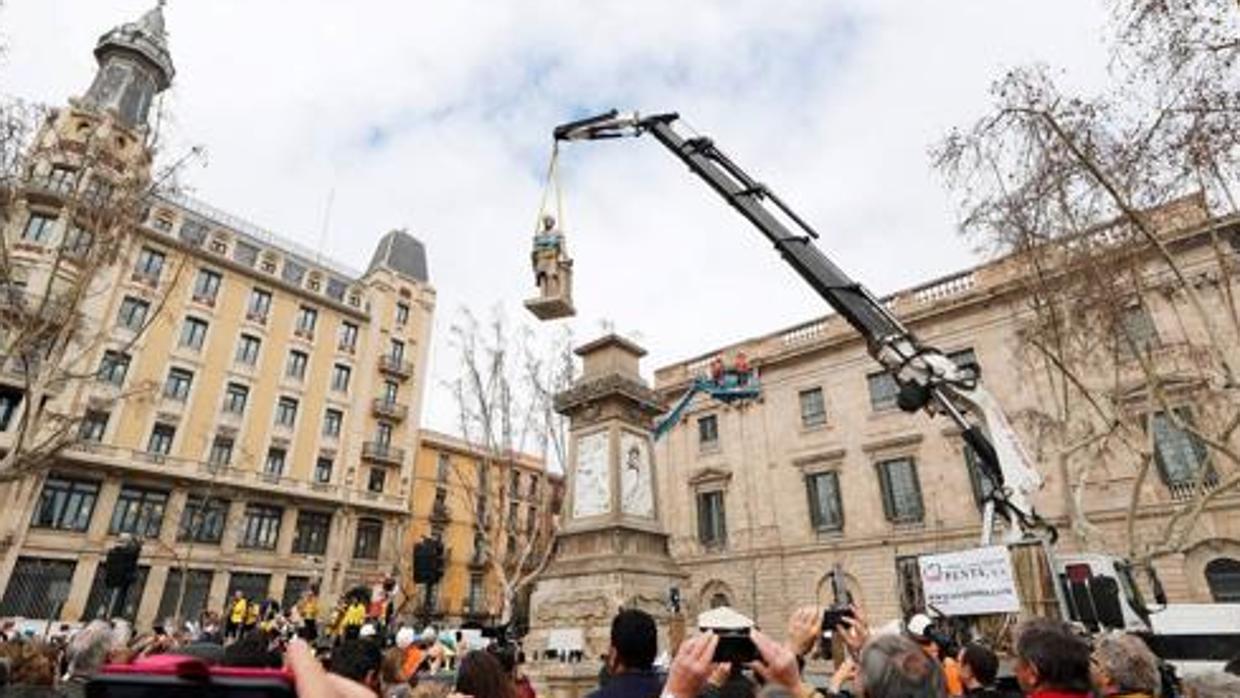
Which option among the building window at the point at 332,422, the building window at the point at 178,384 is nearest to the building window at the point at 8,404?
the building window at the point at 178,384

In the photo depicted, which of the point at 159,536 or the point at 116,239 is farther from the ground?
the point at 116,239

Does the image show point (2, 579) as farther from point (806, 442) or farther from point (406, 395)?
point (806, 442)

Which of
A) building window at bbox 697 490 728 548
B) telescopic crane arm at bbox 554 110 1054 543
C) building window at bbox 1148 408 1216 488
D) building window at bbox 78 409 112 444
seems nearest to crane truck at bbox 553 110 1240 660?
telescopic crane arm at bbox 554 110 1054 543

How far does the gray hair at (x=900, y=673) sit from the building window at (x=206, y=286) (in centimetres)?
3807

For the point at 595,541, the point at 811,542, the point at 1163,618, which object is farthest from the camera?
the point at 811,542

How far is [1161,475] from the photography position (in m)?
17.9

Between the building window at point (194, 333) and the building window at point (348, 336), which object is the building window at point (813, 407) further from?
the building window at point (194, 333)

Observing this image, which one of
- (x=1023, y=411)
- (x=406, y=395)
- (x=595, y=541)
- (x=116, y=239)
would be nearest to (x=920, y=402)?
(x=595, y=541)

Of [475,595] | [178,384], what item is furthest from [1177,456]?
[178,384]

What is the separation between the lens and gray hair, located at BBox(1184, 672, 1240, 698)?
270 cm

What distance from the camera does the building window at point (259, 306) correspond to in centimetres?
3463

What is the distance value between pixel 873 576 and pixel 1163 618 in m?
10.8

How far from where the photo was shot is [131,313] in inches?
1199

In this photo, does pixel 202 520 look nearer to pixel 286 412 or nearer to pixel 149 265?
pixel 286 412
